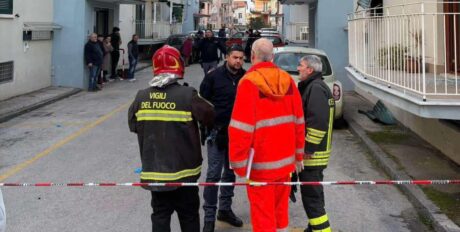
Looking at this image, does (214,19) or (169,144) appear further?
(214,19)

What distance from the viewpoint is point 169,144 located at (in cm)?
401

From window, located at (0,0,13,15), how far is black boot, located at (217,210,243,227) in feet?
33.7

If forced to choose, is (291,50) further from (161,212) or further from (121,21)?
(121,21)

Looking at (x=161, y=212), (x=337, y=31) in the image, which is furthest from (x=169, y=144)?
(x=337, y=31)

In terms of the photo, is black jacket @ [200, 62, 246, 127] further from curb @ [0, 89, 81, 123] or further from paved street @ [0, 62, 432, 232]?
curb @ [0, 89, 81, 123]

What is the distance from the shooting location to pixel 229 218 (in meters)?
5.50

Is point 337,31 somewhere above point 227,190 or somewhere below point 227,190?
above

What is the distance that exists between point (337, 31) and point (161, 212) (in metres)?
14.0

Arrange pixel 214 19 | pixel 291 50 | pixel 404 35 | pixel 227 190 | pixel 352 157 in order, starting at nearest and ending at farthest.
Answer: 1. pixel 227 190
2. pixel 404 35
3. pixel 352 157
4. pixel 291 50
5. pixel 214 19

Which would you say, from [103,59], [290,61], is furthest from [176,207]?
[103,59]

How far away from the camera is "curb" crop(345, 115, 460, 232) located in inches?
211

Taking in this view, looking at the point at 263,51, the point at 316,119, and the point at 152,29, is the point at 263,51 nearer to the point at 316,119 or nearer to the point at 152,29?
the point at 316,119

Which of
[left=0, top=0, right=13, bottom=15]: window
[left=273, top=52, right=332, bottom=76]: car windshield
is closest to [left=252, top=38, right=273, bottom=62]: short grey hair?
[left=273, top=52, right=332, bottom=76]: car windshield

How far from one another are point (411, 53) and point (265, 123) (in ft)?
11.2
